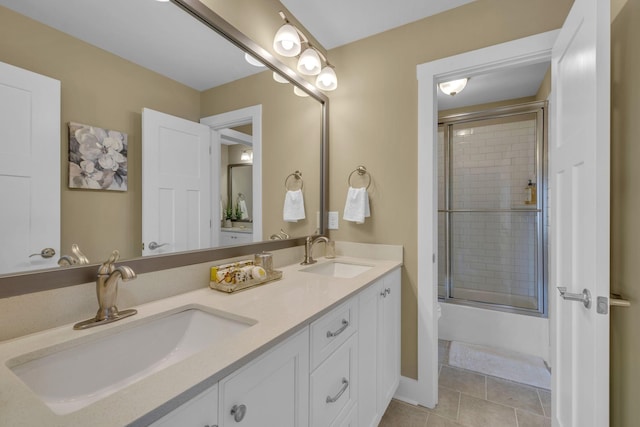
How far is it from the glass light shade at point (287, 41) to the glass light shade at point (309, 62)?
0.12 metres

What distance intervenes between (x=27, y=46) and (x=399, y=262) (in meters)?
1.91

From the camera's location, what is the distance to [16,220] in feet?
2.51

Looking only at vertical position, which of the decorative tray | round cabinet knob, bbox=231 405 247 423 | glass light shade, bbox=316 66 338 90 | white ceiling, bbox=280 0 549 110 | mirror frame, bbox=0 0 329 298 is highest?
white ceiling, bbox=280 0 549 110

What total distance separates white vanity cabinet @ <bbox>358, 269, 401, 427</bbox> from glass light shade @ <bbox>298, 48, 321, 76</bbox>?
142 cm

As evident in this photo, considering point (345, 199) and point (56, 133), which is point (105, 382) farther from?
point (345, 199)

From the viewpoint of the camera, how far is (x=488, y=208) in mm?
3186

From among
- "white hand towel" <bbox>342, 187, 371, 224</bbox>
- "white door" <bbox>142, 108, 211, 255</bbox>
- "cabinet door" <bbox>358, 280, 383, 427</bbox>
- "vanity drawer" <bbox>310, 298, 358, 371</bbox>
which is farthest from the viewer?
"white hand towel" <bbox>342, 187, 371, 224</bbox>

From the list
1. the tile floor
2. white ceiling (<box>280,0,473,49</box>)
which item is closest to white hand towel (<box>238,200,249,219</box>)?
white ceiling (<box>280,0,473,49</box>)

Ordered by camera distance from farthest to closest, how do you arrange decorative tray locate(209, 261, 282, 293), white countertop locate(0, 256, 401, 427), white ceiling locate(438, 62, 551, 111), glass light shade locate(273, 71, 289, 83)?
white ceiling locate(438, 62, 551, 111)
glass light shade locate(273, 71, 289, 83)
decorative tray locate(209, 261, 282, 293)
white countertop locate(0, 256, 401, 427)

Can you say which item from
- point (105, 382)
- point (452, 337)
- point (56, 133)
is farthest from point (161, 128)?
point (452, 337)

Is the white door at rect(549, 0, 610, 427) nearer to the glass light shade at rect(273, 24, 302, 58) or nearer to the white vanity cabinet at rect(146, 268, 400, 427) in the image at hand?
the white vanity cabinet at rect(146, 268, 400, 427)

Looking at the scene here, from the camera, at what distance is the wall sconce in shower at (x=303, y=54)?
5.33ft

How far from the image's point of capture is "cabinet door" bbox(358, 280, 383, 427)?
1330 mm

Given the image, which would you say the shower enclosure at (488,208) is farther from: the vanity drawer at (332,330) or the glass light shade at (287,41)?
the vanity drawer at (332,330)
